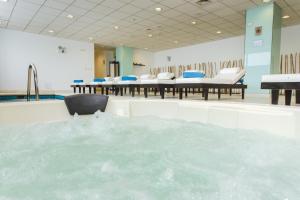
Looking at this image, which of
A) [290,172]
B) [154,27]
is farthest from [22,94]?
[290,172]

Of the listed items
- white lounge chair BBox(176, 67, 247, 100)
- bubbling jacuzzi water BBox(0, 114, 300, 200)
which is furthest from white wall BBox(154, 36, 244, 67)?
bubbling jacuzzi water BBox(0, 114, 300, 200)

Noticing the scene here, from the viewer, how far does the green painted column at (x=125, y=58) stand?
11.1 meters

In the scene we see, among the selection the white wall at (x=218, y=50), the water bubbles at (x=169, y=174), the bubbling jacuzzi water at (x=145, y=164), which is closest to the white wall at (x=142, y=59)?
the white wall at (x=218, y=50)

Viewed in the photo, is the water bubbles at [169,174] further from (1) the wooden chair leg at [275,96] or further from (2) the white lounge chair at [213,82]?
(2) the white lounge chair at [213,82]

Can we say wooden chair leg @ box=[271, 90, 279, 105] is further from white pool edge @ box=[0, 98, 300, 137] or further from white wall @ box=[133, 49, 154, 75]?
white wall @ box=[133, 49, 154, 75]

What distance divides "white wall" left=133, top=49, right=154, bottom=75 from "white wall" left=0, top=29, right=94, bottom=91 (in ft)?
8.85

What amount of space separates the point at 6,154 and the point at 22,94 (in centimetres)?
632

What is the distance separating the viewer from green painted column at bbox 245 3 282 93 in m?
5.50

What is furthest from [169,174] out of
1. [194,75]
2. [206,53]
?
[206,53]

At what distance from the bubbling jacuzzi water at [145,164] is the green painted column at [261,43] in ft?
14.7

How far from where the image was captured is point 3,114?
1.99 metres

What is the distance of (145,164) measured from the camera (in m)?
1.32

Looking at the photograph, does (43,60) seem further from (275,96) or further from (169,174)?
(169,174)

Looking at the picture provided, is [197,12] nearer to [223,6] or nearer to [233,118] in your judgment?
[223,6]
